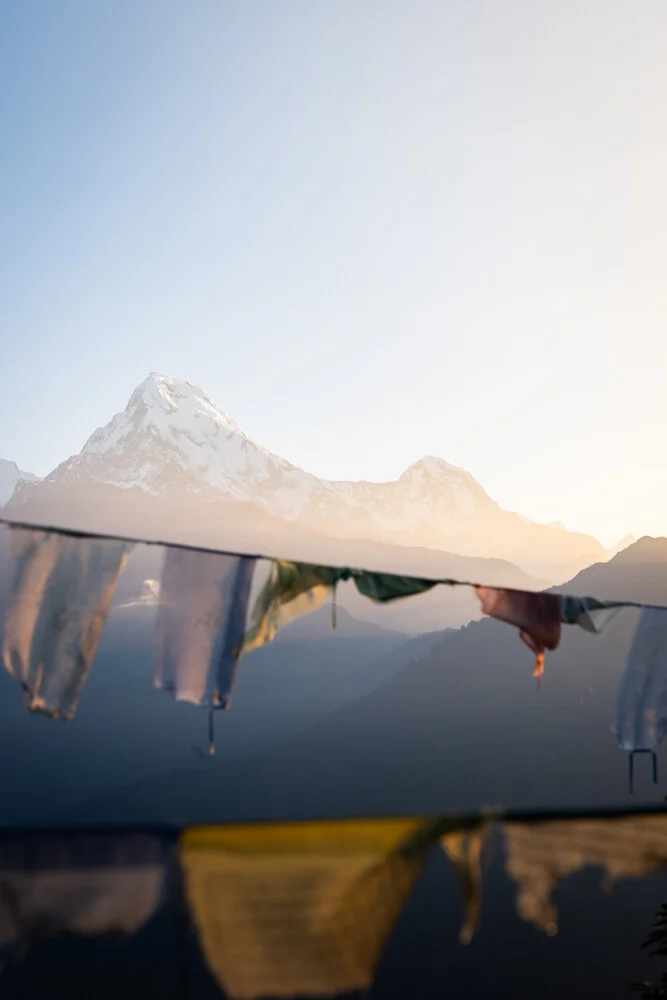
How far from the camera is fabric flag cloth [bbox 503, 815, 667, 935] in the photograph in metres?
3.84

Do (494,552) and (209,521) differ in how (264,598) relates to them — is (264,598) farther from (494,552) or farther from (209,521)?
(494,552)

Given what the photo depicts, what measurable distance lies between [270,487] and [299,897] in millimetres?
144833

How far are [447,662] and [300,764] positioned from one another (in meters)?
7.52

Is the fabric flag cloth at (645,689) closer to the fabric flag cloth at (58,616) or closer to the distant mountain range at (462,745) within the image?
the fabric flag cloth at (58,616)

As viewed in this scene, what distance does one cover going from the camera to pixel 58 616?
191 inches

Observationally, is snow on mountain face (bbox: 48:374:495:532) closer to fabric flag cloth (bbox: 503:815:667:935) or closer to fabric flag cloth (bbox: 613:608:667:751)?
fabric flag cloth (bbox: 613:608:667:751)

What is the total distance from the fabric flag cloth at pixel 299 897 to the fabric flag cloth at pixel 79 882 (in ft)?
0.60

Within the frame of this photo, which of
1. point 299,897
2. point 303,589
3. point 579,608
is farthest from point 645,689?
point 299,897

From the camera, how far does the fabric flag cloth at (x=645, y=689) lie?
705 centimetres

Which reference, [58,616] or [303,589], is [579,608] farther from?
[58,616]

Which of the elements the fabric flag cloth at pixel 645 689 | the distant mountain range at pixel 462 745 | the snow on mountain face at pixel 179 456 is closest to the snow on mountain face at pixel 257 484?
the snow on mountain face at pixel 179 456

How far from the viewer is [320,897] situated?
11.4ft

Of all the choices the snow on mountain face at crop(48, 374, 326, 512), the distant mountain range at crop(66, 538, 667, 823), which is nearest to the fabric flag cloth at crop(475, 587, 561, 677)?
the distant mountain range at crop(66, 538, 667, 823)

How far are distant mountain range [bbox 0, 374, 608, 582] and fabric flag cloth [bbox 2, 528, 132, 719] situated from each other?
10755 centimetres
